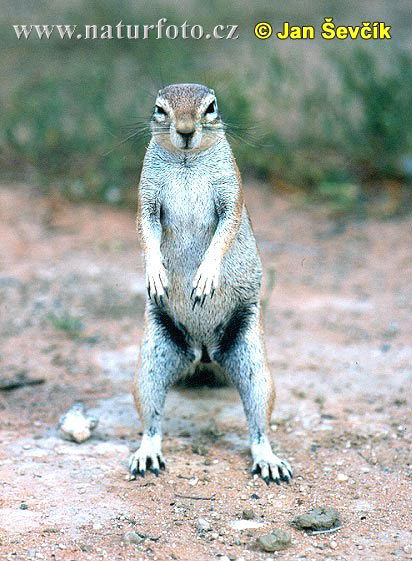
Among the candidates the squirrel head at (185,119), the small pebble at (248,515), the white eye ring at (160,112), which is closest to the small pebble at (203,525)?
the small pebble at (248,515)

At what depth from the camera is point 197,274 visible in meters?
4.34

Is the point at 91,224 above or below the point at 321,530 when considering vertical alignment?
above

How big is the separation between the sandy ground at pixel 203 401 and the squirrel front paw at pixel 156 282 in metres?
0.94

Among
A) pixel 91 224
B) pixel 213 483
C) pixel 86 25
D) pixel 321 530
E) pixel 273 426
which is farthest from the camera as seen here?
pixel 86 25

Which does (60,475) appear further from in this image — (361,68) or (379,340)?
(361,68)

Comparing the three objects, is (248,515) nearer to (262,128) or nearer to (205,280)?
(205,280)

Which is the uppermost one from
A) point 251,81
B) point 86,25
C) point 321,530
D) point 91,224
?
point 86,25

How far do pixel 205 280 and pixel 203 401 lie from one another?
1.25 meters

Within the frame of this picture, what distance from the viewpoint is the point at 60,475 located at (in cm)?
432

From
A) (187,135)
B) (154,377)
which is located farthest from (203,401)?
(187,135)

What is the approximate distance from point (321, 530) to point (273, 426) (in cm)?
124

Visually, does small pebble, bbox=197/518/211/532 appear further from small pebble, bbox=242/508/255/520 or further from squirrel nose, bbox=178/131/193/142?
squirrel nose, bbox=178/131/193/142

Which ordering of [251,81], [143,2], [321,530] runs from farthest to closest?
[143,2]
[251,81]
[321,530]

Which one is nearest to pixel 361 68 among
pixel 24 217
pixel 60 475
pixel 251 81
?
pixel 251 81
